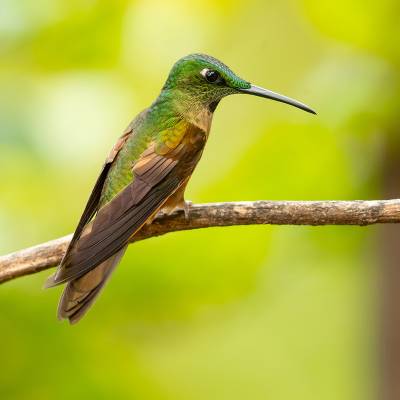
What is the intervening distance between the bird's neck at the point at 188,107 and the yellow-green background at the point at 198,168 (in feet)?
1.03

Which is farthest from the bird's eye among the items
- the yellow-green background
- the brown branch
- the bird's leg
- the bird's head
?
the brown branch

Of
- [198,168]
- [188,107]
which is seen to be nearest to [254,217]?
[188,107]

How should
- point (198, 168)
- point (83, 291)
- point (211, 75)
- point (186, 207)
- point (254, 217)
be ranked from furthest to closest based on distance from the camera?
point (198, 168)
point (211, 75)
point (186, 207)
point (83, 291)
point (254, 217)

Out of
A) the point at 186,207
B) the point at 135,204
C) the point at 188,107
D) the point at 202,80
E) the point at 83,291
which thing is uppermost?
the point at 202,80

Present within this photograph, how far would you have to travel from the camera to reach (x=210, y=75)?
475 cm

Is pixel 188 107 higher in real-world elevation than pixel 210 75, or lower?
lower

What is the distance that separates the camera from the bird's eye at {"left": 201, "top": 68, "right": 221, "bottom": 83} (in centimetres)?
473

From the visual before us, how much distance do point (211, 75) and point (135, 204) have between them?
3.26ft

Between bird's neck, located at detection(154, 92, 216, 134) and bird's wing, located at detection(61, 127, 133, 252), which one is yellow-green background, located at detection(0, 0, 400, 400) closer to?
bird's wing, located at detection(61, 127, 133, 252)

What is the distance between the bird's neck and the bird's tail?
0.97 meters

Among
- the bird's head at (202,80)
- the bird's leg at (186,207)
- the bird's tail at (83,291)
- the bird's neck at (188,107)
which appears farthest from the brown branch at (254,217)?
the bird's head at (202,80)

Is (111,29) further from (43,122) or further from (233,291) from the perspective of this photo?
(233,291)

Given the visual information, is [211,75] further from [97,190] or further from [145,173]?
[97,190]

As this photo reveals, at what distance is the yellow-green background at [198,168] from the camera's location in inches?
182
